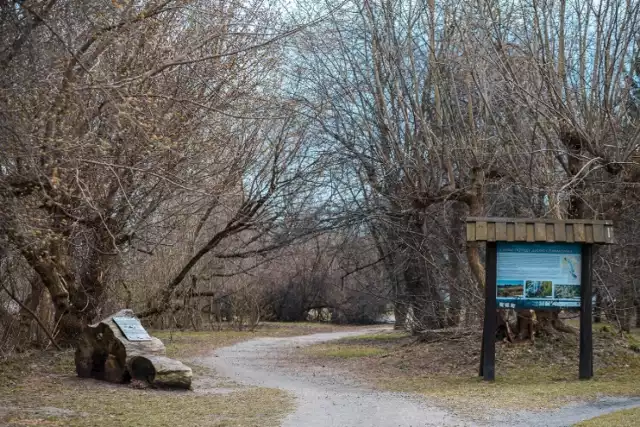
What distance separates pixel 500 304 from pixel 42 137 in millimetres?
7921

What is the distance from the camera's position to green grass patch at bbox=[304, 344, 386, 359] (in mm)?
21344

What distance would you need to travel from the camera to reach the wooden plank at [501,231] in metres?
13.9

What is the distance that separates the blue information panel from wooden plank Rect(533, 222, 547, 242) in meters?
0.37

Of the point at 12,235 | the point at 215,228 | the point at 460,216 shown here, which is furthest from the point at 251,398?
the point at 215,228

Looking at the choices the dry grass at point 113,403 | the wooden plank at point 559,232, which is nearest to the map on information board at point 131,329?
the dry grass at point 113,403

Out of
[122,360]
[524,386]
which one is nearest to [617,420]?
[524,386]

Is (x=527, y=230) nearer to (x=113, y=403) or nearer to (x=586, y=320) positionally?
(x=586, y=320)

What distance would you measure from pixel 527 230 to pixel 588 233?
102 cm

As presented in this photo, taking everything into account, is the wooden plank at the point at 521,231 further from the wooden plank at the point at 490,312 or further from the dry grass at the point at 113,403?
the dry grass at the point at 113,403

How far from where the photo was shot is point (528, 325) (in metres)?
17.5

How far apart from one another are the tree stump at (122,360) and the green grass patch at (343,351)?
273 inches

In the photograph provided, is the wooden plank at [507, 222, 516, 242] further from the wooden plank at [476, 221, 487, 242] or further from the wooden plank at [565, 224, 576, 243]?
the wooden plank at [565, 224, 576, 243]

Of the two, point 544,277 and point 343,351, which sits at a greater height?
point 544,277

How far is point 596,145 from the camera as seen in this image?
49.5 feet
